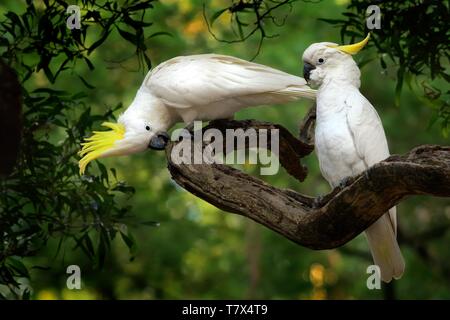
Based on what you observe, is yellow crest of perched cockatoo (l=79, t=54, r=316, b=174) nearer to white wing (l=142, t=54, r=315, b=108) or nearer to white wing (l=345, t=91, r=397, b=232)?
white wing (l=142, t=54, r=315, b=108)

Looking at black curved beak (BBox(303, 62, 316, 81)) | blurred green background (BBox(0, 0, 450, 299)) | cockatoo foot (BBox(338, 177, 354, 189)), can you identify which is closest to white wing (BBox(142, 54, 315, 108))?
black curved beak (BBox(303, 62, 316, 81))

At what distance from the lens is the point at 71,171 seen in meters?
4.03

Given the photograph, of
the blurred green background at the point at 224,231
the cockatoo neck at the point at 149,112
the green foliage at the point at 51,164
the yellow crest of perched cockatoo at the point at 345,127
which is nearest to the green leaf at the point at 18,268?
the green foliage at the point at 51,164

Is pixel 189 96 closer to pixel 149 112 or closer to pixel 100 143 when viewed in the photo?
pixel 149 112

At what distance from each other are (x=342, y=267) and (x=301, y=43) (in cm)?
230

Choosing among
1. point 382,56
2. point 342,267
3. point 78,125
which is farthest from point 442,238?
point 78,125

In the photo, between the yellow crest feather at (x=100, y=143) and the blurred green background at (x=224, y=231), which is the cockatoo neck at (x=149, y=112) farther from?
the blurred green background at (x=224, y=231)

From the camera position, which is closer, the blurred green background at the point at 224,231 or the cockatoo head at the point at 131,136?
the cockatoo head at the point at 131,136

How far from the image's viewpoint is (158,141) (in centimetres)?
345

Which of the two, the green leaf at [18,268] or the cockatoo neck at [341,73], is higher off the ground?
the cockatoo neck at [341,73]

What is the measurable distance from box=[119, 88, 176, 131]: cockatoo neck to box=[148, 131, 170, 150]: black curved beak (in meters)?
0.03

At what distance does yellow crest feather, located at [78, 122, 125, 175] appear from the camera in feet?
11.1

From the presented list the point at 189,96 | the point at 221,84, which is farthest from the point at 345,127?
the point at 189,96

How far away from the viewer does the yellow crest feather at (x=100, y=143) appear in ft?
11.1
